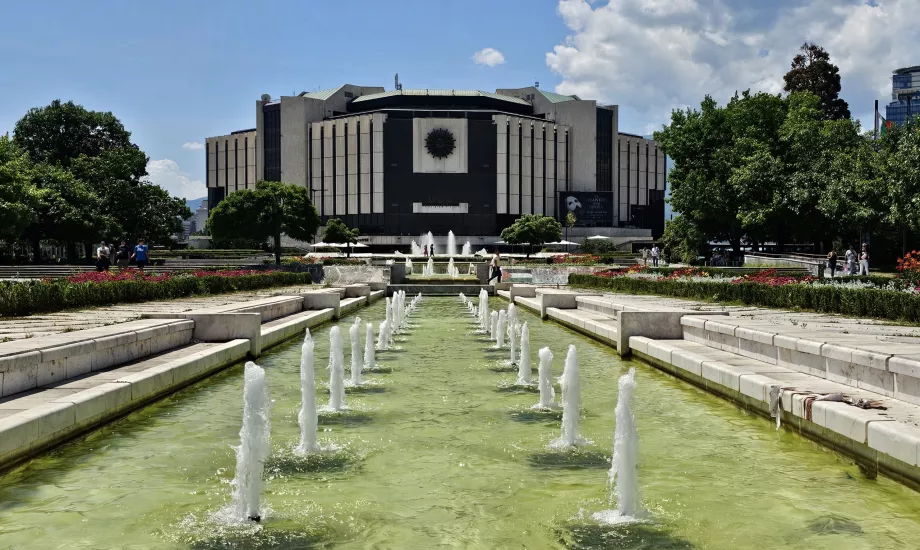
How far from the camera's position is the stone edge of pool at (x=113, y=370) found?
18.3 ft

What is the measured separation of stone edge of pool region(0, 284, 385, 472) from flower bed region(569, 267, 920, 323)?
10.2m

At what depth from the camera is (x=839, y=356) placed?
23.8 feet

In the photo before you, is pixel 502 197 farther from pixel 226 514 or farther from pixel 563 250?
pixel 226 514

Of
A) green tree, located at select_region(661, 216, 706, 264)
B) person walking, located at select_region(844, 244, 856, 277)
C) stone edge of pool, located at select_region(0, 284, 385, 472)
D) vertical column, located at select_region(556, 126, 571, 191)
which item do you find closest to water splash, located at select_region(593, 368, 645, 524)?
stone edge of pool, located at select_region(0, 284, 385, 472)

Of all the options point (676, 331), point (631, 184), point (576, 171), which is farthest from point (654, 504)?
point (631, 184)

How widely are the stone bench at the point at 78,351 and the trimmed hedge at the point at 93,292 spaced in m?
3.82

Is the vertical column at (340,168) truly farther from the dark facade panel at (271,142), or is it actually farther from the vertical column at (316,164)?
the dark facade panel at (271,142)

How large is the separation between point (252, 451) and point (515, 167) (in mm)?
83908

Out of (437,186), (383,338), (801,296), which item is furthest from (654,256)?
(437,186)

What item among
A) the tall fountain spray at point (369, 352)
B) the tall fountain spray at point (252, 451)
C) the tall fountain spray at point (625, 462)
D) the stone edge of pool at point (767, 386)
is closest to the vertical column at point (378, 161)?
the stone edge of pool at point (767, 386)

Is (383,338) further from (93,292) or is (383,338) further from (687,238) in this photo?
(687,238)

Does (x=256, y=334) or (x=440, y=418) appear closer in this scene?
(x=440, y=418)

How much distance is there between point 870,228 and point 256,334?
3519 cm

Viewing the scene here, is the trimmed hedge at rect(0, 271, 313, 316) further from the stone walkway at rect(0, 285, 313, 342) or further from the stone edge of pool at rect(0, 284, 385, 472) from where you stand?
the stone edge of pool at rect(0, 284, 385, 472)
